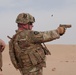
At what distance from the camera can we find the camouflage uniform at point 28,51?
6438mm

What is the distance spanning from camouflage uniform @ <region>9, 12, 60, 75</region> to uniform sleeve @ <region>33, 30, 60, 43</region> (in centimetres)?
4

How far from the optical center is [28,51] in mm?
6488

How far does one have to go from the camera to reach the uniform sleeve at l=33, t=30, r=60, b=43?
6.20 metres

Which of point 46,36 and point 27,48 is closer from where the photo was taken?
point 46,36

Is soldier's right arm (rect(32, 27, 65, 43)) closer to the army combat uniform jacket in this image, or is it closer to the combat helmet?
the army combat uniform jacket

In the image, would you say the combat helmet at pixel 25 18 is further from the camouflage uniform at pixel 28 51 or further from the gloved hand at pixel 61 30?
the gloved hand at pixel 61 30

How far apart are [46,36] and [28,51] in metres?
0.49

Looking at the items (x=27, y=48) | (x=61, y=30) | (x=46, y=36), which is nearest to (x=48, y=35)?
(x=46, y=36)

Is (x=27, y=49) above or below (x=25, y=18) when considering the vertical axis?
below

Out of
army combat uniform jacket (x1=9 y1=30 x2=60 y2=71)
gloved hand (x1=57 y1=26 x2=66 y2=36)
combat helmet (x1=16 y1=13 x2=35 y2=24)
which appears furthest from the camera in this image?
combat helmet (x1=16 y1=13 x2=35 y2=24)

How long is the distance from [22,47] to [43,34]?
20.3 inches

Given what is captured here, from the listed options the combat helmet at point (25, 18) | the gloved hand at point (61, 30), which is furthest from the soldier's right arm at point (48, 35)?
the combat helmet at point (25, 18)

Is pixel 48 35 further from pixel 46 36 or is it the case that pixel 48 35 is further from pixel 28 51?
pixel 28 51

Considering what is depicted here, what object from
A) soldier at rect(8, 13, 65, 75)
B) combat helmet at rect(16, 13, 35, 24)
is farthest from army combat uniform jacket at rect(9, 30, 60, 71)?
combat helmet at rect(16, 13, 35, 24)
